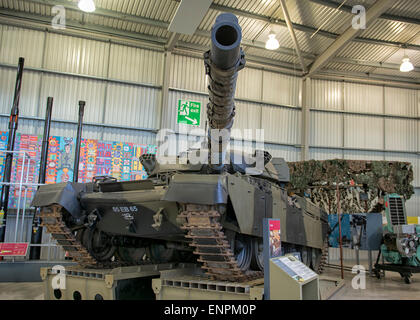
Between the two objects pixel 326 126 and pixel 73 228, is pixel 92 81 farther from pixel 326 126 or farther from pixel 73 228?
pixel 326 126

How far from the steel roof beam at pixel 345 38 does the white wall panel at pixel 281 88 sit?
0.84 m

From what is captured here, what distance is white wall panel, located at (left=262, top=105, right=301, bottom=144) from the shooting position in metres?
16.9

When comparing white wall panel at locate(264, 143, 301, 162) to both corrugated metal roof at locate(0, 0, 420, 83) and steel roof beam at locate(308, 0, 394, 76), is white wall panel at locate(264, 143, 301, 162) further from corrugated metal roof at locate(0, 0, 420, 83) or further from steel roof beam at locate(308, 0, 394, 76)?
corrugated metal roof at locate(0, 0, 420, 83)

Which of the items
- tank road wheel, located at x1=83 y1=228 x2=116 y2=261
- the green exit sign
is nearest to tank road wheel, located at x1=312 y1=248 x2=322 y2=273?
tank road wheel, located at x1=83 y1=228 x2=116 y2=261

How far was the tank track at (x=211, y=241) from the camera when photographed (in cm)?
524

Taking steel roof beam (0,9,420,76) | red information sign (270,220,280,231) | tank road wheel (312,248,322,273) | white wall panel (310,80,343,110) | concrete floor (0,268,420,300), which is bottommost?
concrete floor (0,268,420,300)

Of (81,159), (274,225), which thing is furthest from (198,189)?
(81,159)

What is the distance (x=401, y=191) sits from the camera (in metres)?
15.8

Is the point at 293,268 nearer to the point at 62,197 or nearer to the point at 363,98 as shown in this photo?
the point at 62,197

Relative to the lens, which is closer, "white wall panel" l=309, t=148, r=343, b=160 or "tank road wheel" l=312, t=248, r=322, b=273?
"tank road wheel" l=312, t=248, r=322, b=273

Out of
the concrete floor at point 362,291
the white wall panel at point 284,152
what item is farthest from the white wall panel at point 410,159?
the concrete floor at point 362,291

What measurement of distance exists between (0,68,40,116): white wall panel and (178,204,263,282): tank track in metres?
10.2

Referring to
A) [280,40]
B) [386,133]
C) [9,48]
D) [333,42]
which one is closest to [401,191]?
[386,133]
